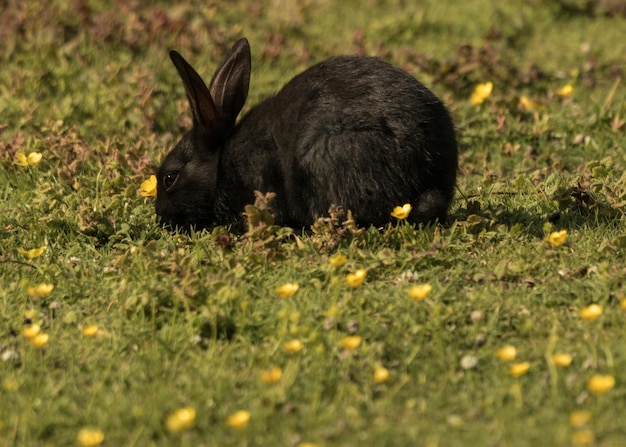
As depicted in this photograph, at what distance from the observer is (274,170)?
5398 millimetres

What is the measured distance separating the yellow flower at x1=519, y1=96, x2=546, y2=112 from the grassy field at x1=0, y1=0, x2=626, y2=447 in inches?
1.0

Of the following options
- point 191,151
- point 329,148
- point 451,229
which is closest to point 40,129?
point 191,151

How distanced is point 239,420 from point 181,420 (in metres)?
0.20

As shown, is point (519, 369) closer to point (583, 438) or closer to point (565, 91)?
point (583, 438)

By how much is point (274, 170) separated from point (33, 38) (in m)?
3.16

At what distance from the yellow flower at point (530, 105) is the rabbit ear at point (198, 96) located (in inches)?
94.3

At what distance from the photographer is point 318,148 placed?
505 cm

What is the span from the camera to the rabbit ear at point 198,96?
517 centimetres

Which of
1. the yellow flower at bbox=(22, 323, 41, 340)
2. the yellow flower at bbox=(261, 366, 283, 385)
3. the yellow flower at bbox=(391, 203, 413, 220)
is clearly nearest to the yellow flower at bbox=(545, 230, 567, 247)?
the yellow flower at bbox=(391, 203, 413, 220)

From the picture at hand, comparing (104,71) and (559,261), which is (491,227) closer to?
(559,261)

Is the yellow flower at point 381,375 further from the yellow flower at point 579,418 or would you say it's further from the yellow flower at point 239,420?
the yellow flower at point 579,418

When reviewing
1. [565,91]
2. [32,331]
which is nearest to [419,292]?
[32,331]

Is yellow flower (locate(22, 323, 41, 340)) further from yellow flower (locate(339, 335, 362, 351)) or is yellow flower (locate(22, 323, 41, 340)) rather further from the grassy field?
yellow flower (locate(339, 335, 362, 351))

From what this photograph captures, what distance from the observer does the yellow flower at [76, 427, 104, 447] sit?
3.39 meters
